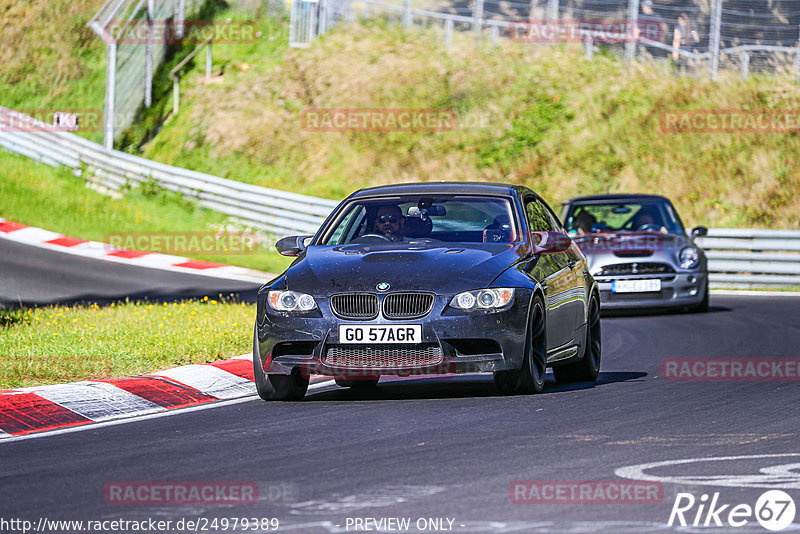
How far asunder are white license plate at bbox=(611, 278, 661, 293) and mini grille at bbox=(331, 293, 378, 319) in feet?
30.1

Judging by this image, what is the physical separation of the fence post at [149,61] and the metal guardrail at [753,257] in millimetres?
14846

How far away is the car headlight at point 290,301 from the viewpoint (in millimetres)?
8984

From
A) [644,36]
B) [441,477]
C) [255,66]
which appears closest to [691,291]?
[441,477]

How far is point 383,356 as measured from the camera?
8.80 meters

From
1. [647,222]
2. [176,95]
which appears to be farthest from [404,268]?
[176,95]

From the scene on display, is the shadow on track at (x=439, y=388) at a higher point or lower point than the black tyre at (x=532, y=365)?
lower

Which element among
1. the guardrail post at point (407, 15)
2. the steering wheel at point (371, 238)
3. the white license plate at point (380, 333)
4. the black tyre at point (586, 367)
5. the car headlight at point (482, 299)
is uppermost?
the guardrail post at point (407, 15)

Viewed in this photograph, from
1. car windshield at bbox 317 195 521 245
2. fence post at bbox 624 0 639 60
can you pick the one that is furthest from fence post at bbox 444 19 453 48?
car windshield at bbox 317 195 521 245

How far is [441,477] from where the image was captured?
618 centimetres

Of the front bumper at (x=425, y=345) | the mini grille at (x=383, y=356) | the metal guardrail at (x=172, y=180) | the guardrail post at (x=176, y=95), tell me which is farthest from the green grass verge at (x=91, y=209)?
the mini grille at (x=383, y=356)

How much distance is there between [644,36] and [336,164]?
25.2 feet

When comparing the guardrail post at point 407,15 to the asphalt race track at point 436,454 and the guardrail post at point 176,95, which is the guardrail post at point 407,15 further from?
the asphalt race track at point 436,454

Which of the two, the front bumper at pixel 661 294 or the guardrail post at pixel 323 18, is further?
the guardrail post at pixel 323 18

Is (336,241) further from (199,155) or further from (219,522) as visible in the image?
(199,155)
